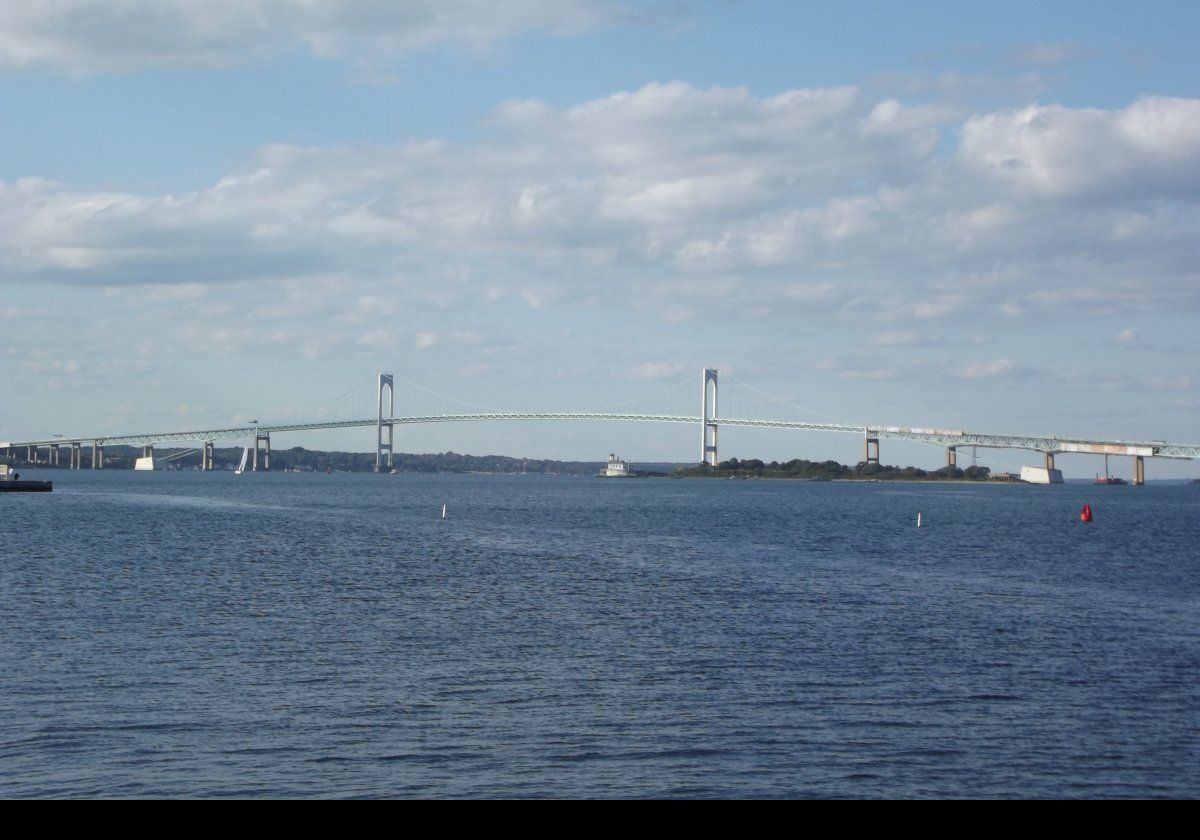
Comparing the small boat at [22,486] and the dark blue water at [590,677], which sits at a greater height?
the small boat at [22,486]

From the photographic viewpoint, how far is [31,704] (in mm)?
11914

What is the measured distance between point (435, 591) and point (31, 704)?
11.5 metres

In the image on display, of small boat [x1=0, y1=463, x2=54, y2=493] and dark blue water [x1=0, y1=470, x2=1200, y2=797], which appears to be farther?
small boat [x1=0, y1=463, x2=54, y2=493]

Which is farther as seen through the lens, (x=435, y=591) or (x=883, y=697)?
(x=435, y=591)

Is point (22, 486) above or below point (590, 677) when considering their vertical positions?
above

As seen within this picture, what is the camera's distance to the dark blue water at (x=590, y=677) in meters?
9.71

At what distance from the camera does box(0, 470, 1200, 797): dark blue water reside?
31.9 feet

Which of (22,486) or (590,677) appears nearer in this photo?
(590,677)

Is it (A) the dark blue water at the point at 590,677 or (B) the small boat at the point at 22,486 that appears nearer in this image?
(A) the dark blue water at the point at 590,677

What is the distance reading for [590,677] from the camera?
13820mm

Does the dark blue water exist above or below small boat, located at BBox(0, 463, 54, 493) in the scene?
below
